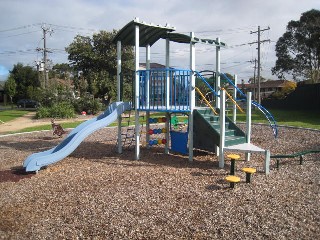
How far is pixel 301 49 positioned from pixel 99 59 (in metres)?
24.9

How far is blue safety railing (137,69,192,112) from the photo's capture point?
8363 mm

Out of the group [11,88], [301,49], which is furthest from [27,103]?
[301,49]

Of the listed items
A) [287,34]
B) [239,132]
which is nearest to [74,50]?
[287,34]

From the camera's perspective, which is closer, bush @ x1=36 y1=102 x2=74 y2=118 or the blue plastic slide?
the blue plastic slide

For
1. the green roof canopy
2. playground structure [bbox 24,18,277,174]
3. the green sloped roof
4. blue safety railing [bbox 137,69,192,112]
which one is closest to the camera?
playground structure [bbox 24,18,277,174]

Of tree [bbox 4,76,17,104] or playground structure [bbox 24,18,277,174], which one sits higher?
tree [bbox 4,76,17,104]

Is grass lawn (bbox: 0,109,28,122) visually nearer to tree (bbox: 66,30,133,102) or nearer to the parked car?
tree (bbox: 66,30,133,102)

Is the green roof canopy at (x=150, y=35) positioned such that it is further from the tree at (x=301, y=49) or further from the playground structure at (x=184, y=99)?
the tree at (x=301, y=49)

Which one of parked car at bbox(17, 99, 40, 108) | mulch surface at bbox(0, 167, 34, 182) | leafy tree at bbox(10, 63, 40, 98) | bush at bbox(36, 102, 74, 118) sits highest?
leafy tree at bbox(10, 63, 40, 98)

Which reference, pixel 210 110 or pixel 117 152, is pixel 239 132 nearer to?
pixel 210 110

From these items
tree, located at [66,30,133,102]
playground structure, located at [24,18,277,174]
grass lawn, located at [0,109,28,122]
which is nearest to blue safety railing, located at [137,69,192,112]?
playground structure, located at [24,18,277,174]

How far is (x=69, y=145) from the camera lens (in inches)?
318

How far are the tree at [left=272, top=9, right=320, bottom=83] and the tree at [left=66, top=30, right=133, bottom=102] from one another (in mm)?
20128

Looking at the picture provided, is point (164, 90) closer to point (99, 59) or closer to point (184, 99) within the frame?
point (184, 99)
